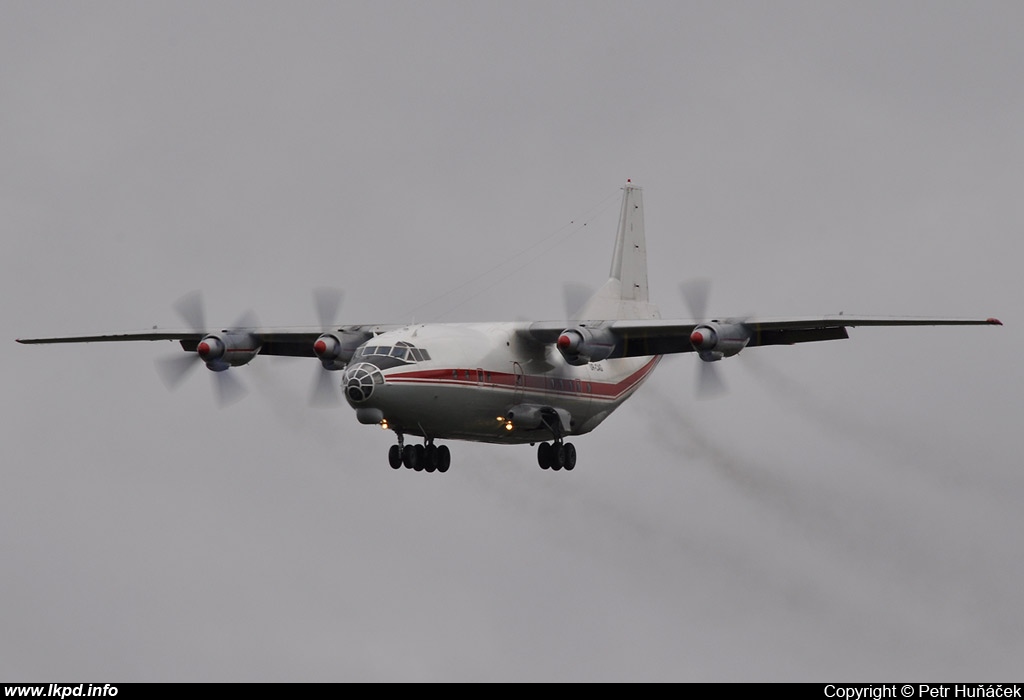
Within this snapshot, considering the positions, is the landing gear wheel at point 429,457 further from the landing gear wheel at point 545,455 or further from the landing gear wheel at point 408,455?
the landing gear wheel at point 545,455

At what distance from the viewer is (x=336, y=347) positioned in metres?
52.0

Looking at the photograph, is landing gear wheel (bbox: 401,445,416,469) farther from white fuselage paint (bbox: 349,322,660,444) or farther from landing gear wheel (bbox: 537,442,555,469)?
landing gear wheel (bbox: 537,442,555,469)

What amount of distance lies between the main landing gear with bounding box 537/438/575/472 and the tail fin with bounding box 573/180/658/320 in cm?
435

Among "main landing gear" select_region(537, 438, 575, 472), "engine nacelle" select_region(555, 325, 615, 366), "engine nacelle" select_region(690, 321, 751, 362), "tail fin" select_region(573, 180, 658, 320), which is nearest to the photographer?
"engine nacelle" select_region(690, 321, 751, 362)

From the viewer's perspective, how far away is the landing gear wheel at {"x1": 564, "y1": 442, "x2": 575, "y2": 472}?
171 feet

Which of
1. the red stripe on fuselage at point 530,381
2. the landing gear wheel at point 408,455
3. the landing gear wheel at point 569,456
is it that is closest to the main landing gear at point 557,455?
the landing gear wheel at point 569,456

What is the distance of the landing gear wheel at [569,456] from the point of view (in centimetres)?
5222

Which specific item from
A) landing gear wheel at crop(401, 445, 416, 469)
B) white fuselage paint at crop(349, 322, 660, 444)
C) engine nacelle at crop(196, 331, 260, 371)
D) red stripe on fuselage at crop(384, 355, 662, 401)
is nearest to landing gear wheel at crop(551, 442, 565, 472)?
white fuselage paint at crop(349, 322, 660, 444)

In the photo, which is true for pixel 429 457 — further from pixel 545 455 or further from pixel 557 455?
pixel 557 455

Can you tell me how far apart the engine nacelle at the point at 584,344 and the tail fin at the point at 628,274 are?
4605mm

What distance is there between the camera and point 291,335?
53.6 m

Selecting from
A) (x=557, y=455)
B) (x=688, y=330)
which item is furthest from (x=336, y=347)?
(x=688, y=330)
